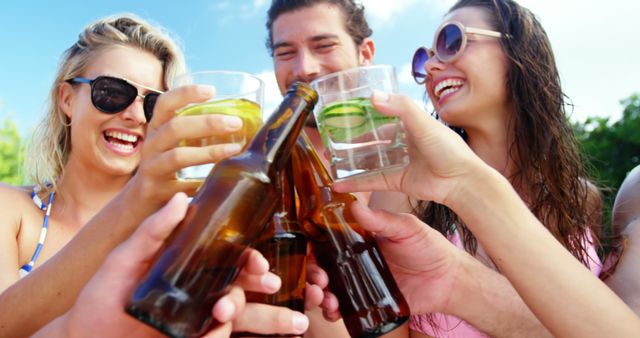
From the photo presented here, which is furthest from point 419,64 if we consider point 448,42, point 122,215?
point 122,215

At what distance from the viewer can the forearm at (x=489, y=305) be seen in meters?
1.81

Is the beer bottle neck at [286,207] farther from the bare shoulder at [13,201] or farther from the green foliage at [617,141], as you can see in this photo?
the green foliage at [617,141]

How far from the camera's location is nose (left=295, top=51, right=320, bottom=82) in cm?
388

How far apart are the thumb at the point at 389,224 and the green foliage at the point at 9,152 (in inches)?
1136

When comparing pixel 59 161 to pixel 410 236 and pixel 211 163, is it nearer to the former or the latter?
pixel 211 163

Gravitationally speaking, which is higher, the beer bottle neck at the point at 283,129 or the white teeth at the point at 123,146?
the beer bottle neck at the point at 283,129

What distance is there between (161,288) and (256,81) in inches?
28.3

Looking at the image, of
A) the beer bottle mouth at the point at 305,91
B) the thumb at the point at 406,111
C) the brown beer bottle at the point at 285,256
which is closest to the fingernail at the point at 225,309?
the brown beer bottle at the point at 285,256

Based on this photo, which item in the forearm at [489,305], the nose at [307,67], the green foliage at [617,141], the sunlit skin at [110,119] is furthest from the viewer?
the green foliage at [617,141]

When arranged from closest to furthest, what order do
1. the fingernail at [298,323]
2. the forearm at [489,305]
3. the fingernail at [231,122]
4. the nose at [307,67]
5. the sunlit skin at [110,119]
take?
1. the fingernail at [298,323]
2. the fingernail at [231,122]
3. the forearm at [489,305]
4. the sunlit skin at [110,119]
5. the nose at [307,67]

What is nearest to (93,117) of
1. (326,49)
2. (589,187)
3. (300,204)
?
(326,49)

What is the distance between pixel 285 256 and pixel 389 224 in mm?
366

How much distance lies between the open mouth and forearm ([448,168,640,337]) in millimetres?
2456

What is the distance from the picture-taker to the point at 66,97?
3.49 meters
